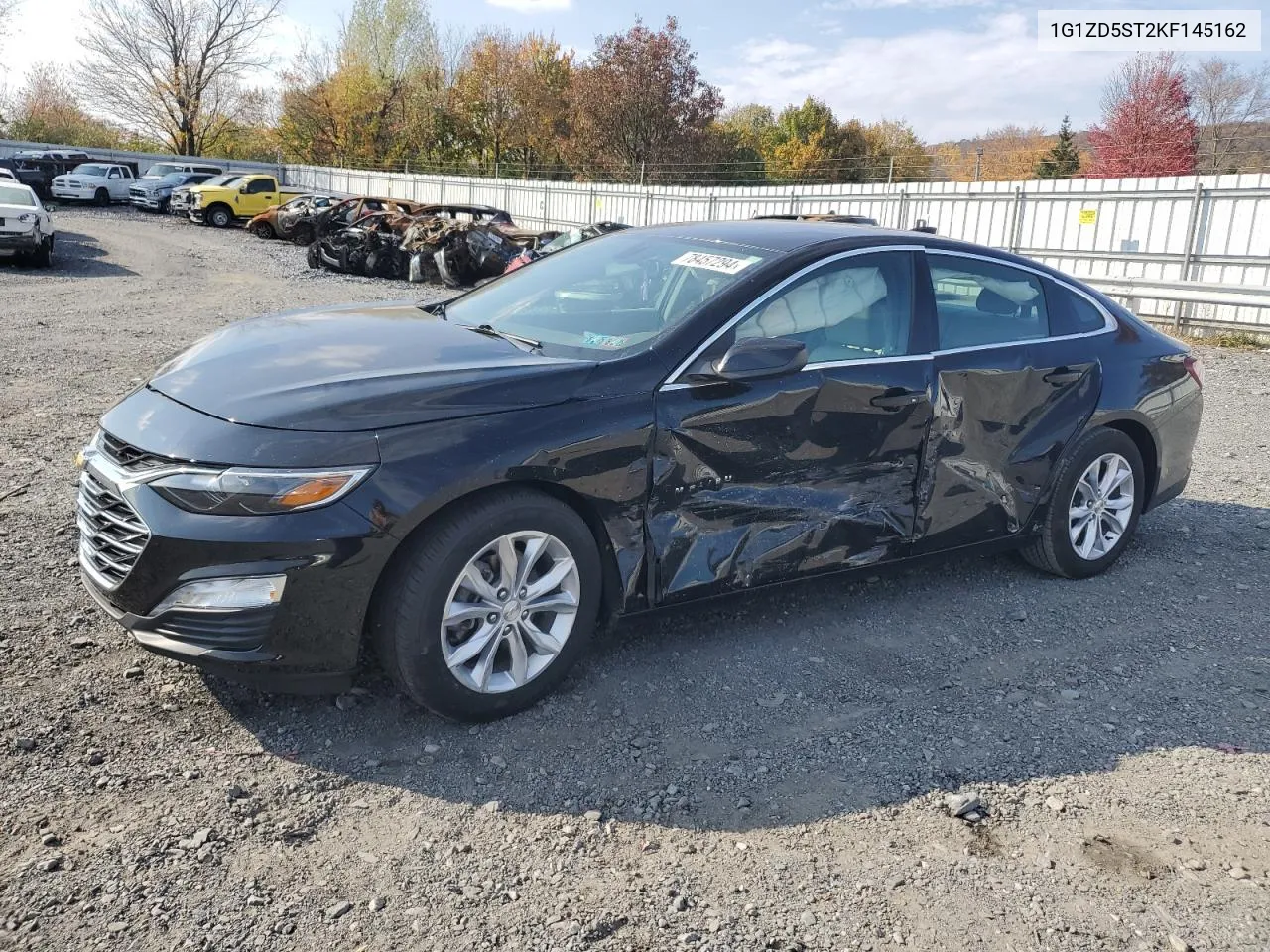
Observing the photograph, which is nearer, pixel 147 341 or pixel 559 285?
pixel 559 285

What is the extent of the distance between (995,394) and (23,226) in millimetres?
18266

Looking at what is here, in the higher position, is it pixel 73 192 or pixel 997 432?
pixel 73 192

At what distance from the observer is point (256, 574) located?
117 inches

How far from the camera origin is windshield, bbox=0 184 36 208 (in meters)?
18.0

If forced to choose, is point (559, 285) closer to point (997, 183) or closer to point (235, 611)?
point (235, 611)

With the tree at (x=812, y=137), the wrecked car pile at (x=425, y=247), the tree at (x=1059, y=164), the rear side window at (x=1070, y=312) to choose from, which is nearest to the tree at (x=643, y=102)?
the tree at (x=812, y=137)

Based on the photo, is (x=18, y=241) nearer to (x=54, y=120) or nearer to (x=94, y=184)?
(x=94, y=184)

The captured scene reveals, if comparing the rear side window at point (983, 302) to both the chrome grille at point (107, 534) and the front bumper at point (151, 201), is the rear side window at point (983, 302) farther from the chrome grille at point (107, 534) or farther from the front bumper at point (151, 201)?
the front bumper at point (151, 201)

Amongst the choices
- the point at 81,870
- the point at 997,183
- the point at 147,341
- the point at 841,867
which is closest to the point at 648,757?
the point at 841,867

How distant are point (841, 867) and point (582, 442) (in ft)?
5.06

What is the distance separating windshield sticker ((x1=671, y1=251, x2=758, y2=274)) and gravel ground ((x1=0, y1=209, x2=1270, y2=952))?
4.45ft

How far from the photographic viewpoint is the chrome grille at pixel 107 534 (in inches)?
122

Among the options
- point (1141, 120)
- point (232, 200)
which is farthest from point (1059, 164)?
point (232, 200)

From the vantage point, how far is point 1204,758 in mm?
3518
